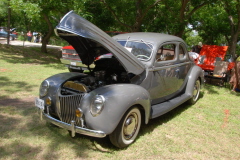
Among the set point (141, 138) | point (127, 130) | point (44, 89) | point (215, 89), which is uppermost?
point (44, 89)

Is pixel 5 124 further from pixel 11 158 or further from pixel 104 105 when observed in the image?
pixel 104 105

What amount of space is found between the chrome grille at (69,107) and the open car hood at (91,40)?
87 cm

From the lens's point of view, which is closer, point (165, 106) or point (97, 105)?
point (97, 105)

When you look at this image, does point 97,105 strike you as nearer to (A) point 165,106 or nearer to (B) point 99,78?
(B) point 99,78

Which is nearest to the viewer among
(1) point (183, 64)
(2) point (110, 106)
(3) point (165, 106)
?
(2) point (110, 106)

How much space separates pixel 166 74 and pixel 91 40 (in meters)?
1.92

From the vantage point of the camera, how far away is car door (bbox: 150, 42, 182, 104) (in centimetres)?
418

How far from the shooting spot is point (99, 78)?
3990 millimetres

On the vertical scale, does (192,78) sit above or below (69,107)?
above

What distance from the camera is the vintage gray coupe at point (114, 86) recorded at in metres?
2.94

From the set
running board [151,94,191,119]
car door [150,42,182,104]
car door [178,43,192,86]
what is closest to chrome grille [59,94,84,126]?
running board [151,94,191,119]

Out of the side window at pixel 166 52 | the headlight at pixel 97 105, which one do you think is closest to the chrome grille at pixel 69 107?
the headlight at pixel 97 105

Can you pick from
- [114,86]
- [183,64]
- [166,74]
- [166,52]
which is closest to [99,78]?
[114,86]

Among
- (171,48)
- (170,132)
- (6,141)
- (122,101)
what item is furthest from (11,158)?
(171,48)
